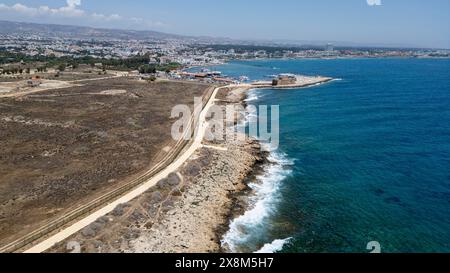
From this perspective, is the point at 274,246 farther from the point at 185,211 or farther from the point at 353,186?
the point at 353,186

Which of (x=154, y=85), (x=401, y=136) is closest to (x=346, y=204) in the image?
(x=401, y=136)

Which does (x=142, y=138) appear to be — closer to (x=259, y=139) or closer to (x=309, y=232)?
(x=259, y=139)

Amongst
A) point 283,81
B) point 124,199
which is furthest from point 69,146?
point 283,81

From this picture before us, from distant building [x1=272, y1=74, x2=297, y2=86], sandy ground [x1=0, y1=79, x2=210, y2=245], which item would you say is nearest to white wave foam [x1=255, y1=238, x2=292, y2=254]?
sandy ground [x1=0, y1=79, x2=210, y2=245]

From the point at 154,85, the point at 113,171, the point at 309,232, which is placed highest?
the point at 154,85

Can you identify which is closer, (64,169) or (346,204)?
(346,204)

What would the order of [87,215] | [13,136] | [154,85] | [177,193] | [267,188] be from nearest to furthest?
[87,215] < [177,193] < [267,188] < [13,136] < [154,85]

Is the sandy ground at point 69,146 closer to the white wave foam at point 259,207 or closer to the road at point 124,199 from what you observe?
the road at point 124,199
